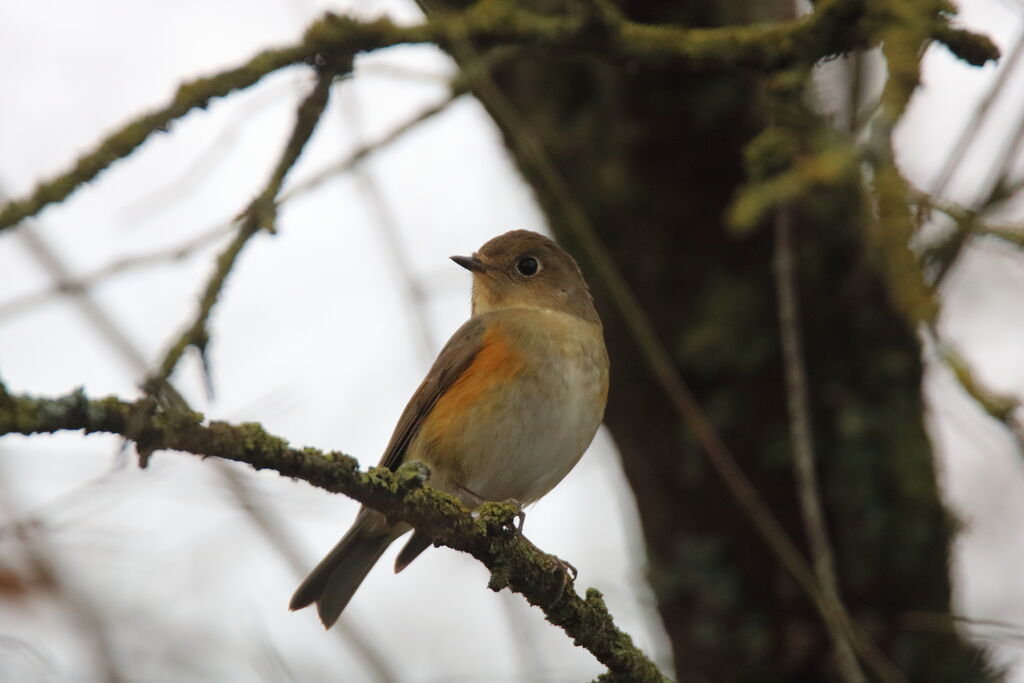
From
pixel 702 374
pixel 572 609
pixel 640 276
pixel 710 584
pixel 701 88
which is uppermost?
pixel 701 88

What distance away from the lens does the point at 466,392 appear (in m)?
4.41

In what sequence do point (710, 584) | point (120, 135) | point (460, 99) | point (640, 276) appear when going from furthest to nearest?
point (640, 276), point (710, 584), point (460, 99), point (120, 135)

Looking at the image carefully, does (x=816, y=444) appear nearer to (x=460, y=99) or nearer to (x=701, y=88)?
(x=701, y=88)

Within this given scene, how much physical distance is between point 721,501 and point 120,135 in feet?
10.0

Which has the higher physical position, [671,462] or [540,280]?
[540,280]

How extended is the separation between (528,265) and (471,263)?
293 millimetres

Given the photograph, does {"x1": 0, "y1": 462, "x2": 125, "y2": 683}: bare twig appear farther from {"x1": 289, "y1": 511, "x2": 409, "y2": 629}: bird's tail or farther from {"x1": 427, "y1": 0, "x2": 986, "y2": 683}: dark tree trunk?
{"x1": 427, "y1": 0, "x2": 986, "y2": 683}: dark tree trunk

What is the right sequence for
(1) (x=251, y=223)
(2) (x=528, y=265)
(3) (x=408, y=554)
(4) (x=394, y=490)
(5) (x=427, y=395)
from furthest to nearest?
(2) (x=528, y=265), (5) (x=427, y=395), (3) (x=408, y=554), (1) (x=251, y=223), (4) (x=394, y=490)

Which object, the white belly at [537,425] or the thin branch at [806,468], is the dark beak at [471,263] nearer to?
the white belly at [537,425]

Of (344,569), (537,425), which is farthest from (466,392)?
(344,569)

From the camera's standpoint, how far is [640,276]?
5.15 m

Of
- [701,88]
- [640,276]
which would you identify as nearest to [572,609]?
[640,276]

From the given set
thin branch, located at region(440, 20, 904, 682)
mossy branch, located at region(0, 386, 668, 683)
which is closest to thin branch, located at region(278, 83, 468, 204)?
thin branch, located at region(440, 20, 904, 682)

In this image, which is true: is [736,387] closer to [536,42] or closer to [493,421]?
[493,421]
